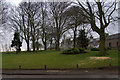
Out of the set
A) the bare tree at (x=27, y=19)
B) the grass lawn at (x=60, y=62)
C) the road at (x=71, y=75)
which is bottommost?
the road at (x=71, y=75)

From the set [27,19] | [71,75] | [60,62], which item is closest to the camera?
[71,75]

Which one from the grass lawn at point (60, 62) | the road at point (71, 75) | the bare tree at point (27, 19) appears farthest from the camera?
the bare tree at point (27, 19)

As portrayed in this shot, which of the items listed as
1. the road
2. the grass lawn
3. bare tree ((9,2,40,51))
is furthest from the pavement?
bare tree ((9,2,40,51))

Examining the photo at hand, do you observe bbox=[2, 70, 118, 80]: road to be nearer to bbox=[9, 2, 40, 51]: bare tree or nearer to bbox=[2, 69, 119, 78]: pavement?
bbox=[2, 69, 119, 78]: pavement

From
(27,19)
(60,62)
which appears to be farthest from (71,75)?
(27,19)

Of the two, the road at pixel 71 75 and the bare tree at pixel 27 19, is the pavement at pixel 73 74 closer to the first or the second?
the road at pixel 71 75

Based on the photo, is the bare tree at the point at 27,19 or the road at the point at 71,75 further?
the bare tree at the point at 27,19

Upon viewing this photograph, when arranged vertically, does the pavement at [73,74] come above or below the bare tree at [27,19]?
below

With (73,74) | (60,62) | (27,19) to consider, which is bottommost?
(73,74)

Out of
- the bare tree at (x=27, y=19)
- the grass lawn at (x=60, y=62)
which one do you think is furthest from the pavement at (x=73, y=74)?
the bare tree at (x=27, y=19)

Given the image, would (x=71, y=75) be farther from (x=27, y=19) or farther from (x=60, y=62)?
(x=27, y=19)

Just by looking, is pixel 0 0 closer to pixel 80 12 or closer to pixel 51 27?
pixel 51 27

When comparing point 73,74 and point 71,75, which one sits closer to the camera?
point 71,75

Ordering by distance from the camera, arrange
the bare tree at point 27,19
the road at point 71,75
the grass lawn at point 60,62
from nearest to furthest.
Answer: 1. the road at point 71,75
2. the grass lawn at point 60,62
3. the bare tree at point 27,19
